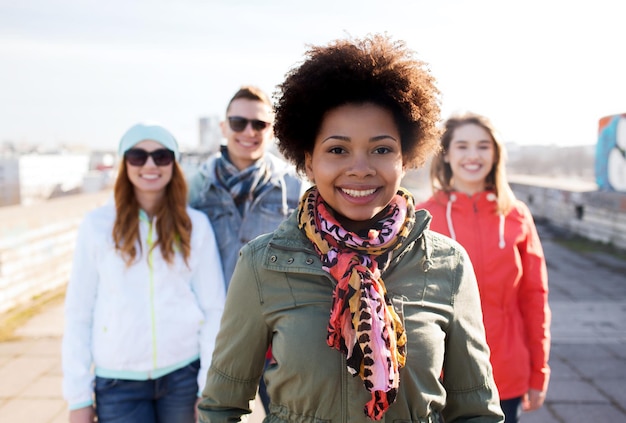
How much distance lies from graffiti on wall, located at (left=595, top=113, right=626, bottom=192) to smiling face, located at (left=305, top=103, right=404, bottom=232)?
1094cm

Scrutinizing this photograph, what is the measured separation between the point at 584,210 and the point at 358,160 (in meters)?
11.7

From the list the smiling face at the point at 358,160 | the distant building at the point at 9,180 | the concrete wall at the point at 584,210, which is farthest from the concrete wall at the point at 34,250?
the distant building at the point at 9,180

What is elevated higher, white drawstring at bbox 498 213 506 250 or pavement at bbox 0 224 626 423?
white drawstring at bbox 498 213 506 250

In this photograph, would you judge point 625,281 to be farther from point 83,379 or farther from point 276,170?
point 83,379

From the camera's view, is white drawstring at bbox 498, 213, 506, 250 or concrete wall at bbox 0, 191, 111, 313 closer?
white drawstring at bbox 498, 213, 506, 250

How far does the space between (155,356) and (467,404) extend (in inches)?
56.5

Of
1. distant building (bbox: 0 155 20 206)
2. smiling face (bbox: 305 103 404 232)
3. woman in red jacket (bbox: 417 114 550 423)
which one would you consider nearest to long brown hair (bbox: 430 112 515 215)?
woman in red jacket (bbox: 417 114 550 423)

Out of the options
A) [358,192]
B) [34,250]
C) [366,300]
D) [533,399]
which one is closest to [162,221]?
[358,192]

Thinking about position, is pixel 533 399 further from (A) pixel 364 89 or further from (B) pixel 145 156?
(B) pixel 145 156

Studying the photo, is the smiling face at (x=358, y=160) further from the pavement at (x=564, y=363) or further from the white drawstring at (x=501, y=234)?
the pavement at (x=564, y=363)

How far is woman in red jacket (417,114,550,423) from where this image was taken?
8.58 feet

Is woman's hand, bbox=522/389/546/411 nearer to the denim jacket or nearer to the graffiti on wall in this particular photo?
the denim jacket

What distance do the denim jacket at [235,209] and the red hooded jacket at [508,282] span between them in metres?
0.85

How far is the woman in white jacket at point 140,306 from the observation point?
2.39 metres
